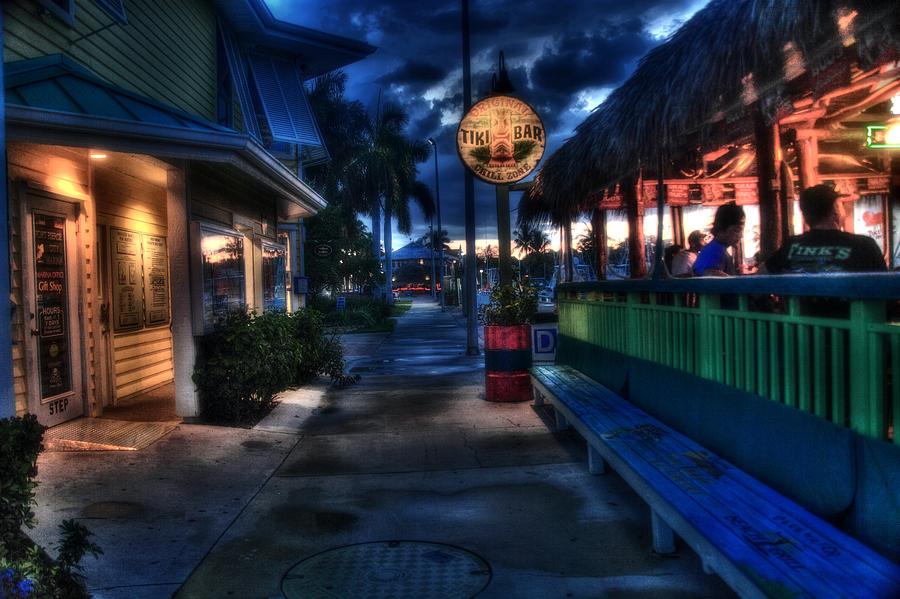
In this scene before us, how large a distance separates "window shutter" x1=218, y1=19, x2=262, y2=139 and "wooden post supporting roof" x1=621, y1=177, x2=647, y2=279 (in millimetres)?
6979

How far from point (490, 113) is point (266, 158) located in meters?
3.57

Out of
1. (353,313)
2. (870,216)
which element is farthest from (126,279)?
(353,313)

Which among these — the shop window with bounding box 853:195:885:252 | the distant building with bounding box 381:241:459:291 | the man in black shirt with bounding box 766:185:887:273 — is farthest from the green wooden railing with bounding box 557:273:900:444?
the distant building with bounding box 381:241:459:291

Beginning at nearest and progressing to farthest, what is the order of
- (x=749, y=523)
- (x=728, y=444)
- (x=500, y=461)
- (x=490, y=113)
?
(x=749, y=523)
(x=728, y=444)
(x=500, y=461)
(x=490, y=113)

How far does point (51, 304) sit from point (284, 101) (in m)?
7.27

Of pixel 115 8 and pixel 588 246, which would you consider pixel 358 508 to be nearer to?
pixel 588 246

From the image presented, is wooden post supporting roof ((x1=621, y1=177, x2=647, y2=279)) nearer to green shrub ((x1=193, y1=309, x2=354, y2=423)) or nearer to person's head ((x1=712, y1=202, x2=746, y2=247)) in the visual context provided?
person's head ((x1=712, y1=202, x2=746, y2=247))

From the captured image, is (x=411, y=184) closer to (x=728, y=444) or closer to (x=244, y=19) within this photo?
(x=244, y=19)

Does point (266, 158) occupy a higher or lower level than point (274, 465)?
higher

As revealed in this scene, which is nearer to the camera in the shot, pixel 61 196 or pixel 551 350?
pixel 61 196

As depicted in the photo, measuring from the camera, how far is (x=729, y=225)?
609 cm

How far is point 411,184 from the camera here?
4734cm

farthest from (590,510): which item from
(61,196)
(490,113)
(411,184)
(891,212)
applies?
(411,184)

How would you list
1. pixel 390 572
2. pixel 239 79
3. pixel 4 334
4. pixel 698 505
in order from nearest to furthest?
1. pixel 698 505
2. pixel 4 334
3. pixel 390 572
4. pixel 239 79
